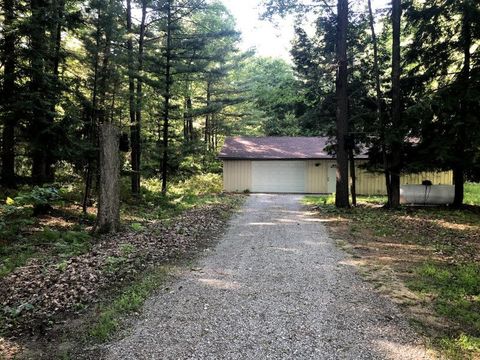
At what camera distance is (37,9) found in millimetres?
9453

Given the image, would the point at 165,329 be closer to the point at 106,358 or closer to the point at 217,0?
the point at 106,358

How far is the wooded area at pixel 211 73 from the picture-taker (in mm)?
10031

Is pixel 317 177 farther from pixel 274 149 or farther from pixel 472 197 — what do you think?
pixel 472 197

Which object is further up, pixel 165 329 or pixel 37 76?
pixel 37 76

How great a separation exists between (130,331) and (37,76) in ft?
27.4

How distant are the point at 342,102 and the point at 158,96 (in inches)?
357

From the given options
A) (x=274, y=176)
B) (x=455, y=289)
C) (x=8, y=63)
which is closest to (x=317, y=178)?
(x=274, y=176)

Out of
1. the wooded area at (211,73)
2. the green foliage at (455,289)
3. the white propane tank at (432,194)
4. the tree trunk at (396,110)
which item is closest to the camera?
the green foliage at (455,289)

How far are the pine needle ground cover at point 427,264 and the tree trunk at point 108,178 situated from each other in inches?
207

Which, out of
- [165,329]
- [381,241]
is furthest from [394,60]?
[165,329]

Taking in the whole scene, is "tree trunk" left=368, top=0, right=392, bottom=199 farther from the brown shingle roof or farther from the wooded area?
the brown shingle roof

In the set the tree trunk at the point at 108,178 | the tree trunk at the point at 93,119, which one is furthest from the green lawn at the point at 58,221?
the tree trunk at the point at 93,119

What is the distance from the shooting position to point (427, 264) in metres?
6.55

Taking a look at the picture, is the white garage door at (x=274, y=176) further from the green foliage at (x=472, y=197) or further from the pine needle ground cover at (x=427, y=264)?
the pine needle ground cover at (x=427, y=264)
